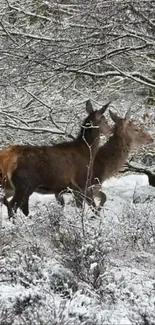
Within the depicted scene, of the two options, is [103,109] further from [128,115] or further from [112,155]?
[112,155]

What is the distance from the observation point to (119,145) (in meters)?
12.1

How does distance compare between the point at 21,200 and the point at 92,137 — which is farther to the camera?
the point at 92,137

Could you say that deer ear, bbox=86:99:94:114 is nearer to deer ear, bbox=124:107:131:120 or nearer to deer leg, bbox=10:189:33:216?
deer ear, bbox=124:107:131:120

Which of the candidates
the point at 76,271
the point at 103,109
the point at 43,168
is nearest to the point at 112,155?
the point at 103,109

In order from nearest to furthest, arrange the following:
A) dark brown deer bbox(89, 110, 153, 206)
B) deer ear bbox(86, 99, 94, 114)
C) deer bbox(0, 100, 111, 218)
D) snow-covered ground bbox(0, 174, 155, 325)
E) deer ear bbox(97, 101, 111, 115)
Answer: snow-covered ground bbox(0, 174, 155, 325)
deer bbox(0, 100, 111, 218)
deer ear bbox(97, 101, 111, 115)
deer ear bbox(86, 99, 94, 114)
dark brown deer bbox(89, 110, 153, 206)

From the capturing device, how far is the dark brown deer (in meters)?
12.0

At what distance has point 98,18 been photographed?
386 inches

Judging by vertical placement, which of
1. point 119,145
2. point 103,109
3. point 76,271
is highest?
point 103,109

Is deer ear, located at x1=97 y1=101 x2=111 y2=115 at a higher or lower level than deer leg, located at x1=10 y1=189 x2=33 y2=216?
higher

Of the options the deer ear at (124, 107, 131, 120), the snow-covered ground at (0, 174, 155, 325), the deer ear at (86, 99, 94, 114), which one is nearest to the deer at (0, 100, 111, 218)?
the deer ear at (86, 99, 94, 114)

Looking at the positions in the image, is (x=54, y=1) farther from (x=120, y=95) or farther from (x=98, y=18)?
(x=120, y=95)

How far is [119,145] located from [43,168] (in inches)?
82.3

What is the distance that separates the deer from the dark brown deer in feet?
1.74

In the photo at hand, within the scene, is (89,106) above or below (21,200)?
above
